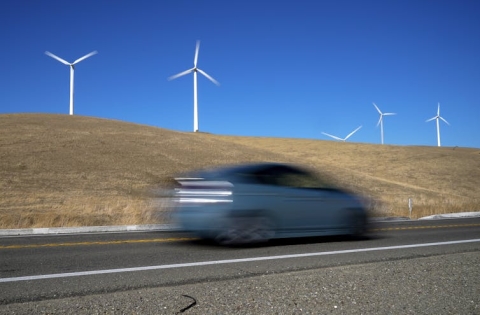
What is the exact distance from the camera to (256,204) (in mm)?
9367

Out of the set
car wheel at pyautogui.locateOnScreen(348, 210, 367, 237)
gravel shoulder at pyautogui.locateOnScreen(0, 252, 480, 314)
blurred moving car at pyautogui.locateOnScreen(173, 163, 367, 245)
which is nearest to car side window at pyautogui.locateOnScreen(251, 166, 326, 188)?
blurred moving car at pyautogui.locateOnScreen(173, 163, 367, 245)

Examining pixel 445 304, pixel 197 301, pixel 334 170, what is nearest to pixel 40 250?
pixel 197 301

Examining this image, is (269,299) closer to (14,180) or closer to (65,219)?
(65,219)

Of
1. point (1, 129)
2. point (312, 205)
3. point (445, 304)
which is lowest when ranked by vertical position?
point (445, 304)

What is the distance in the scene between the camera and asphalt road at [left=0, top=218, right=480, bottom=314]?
5.00m

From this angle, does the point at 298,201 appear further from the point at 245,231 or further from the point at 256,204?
the point at 245,231

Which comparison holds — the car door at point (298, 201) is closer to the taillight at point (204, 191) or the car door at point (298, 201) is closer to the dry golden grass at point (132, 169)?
the taillight at point (204, 191)

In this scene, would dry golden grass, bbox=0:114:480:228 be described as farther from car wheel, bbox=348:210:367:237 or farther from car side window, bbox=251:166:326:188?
car wheel, bbox=348:210:367:237

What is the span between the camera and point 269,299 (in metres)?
5.20

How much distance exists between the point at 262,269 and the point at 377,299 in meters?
2.13

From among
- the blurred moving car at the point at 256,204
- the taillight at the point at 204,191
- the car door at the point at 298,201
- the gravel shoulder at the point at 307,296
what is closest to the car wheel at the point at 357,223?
the blurred moving car at the point at 256,204

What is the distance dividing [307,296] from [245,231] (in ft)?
13.3

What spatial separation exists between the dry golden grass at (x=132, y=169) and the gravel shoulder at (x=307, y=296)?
8874 mm

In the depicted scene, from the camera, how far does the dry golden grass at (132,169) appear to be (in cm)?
1934
